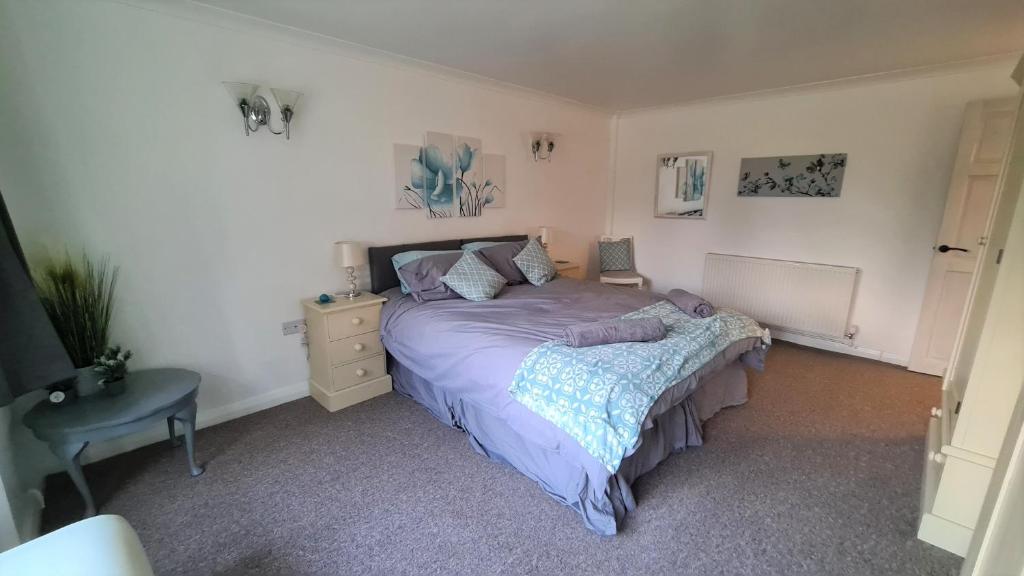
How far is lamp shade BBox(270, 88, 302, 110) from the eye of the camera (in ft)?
8.60

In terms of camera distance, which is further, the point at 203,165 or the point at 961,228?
the point at 961,228

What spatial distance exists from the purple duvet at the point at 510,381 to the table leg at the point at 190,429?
1137 millimetres

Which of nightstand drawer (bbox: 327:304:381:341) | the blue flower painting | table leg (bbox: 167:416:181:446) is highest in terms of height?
the blue flower painting

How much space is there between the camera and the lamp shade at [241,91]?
2469mm

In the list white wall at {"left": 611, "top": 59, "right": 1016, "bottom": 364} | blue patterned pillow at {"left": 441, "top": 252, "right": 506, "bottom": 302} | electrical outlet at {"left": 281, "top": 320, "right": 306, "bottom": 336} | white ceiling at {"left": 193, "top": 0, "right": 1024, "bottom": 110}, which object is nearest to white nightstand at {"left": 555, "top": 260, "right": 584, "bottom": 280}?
blue patterned pillow at {"left": 441, "top": 252, "right": 506, "bottom": 302}

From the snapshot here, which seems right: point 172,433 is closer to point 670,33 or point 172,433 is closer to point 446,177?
point 446,177

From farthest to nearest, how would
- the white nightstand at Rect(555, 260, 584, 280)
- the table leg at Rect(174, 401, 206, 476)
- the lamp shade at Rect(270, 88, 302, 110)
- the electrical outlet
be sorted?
the white nightstand at Rect(555, 260, 584, 280), the electrical outlet, the lamp shade at Rect(270, 88, 302, 110), the table leg at Rect(174, 401, 206, 476)

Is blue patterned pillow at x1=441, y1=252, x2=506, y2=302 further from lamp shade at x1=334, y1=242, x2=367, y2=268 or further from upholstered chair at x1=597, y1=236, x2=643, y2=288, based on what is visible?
upholstered chair at x1=597, y1=236, x2=643, y2=288

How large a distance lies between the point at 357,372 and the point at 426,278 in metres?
0.82

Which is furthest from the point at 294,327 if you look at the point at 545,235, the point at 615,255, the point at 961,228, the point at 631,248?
the point at 961,228

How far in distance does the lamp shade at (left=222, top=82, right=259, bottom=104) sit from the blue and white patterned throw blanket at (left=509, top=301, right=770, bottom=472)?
2278 mm

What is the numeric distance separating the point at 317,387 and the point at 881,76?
196 inches

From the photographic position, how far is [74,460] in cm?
183

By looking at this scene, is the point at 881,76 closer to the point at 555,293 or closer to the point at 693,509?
the point at 555,293
